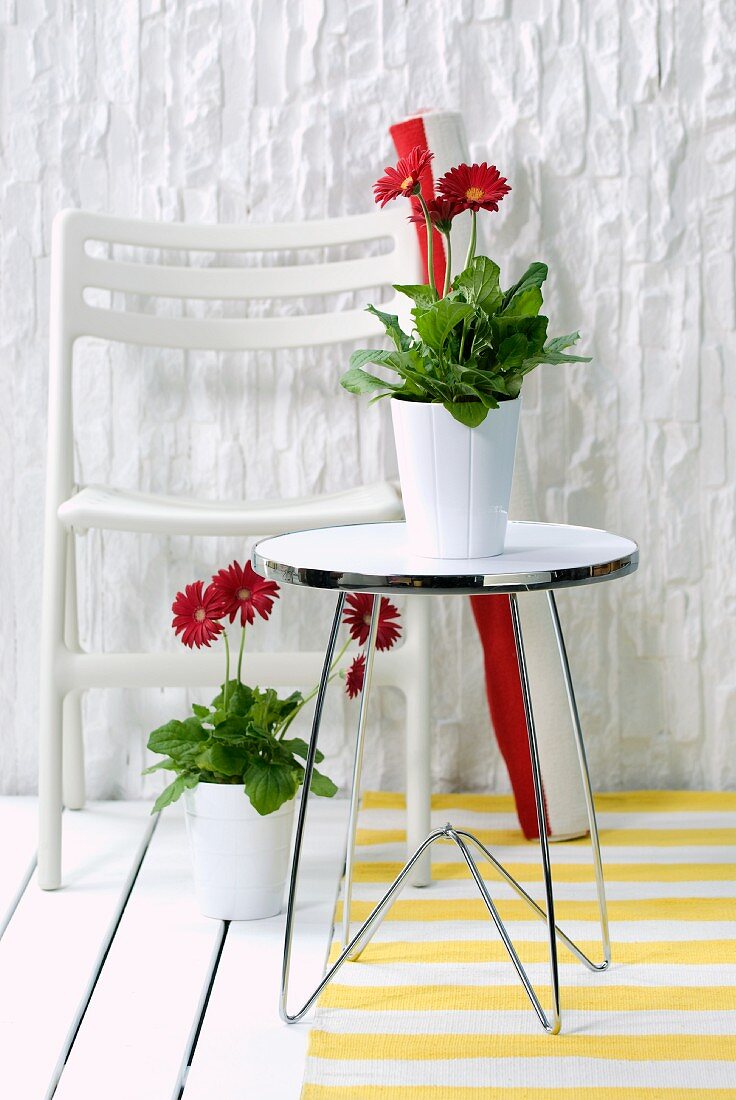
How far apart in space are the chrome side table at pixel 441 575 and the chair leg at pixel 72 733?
0.55m

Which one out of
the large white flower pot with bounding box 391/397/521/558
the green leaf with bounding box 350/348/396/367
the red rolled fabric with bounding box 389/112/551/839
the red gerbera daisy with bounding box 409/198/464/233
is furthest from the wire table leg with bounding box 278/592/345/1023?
the red rolled fabric with bounding box 389/112/551/839

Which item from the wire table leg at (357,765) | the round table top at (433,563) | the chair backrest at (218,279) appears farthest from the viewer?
the chair backrest at (218,279)

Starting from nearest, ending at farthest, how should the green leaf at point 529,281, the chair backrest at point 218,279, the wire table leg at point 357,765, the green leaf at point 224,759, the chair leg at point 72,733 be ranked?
the green leaf at point 529,281, the wire table leg at point 357,765, the green leaf at point 224,759, the chair backrest at point 218,279, the chair leg at point 72,733

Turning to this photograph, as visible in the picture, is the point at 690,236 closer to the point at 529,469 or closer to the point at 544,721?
the point at 529,469

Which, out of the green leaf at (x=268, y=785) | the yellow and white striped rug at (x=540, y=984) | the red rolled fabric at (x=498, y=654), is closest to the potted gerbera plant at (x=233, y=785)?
the green leaf at (x=268, y=785)

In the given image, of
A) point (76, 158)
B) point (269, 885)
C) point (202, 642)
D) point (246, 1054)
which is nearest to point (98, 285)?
point (76, 158)

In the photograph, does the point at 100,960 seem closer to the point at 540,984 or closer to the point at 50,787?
the point at 50,787

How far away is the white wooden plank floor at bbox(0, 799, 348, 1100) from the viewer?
3.47 feet

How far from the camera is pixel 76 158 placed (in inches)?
66.6

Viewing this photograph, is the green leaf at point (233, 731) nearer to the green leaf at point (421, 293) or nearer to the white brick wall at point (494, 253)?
the white brick wall at point (494, 253)

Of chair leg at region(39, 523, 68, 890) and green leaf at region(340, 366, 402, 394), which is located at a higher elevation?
green leaf at region(340, 366, 402, 394)

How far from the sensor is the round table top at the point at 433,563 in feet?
3.18

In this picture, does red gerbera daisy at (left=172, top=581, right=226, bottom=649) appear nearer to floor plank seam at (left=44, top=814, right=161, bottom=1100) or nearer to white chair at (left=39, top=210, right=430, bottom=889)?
white chair at (left=39, top=210, right=430, bottom=889)

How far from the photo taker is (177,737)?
140 centimetres
